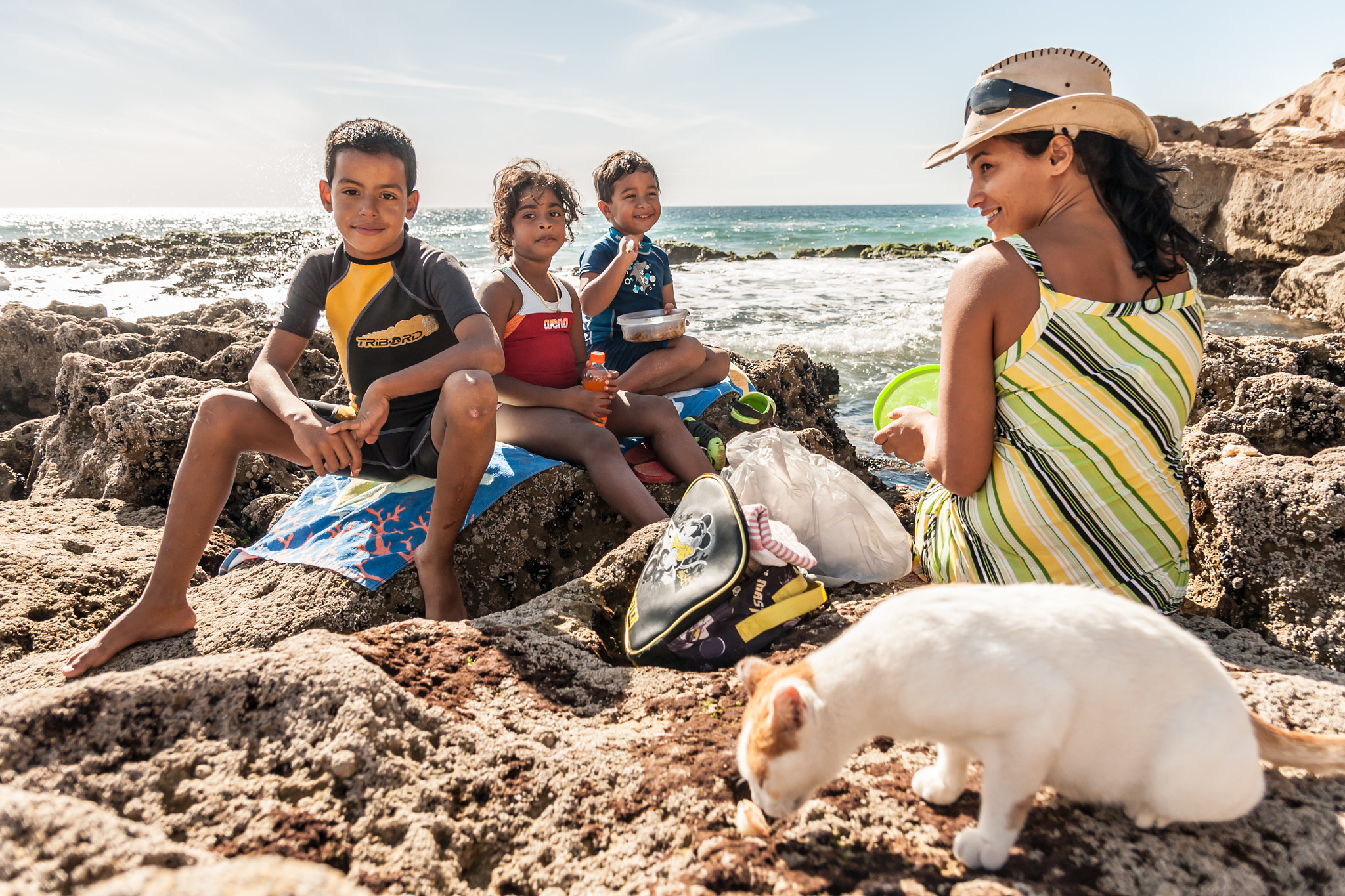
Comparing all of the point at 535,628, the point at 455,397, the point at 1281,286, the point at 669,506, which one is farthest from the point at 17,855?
the point at 1281,286

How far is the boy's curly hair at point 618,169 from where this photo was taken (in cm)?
509

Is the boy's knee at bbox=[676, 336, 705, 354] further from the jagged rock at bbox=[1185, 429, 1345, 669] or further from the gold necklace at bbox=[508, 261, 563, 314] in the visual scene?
the jagged rock at bbox=[1185, 429, 1345, 669]

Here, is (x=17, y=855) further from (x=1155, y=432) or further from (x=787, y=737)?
(x=1155, y=432)

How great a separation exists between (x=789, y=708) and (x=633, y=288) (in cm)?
416

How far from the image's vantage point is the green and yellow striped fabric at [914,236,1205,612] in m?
2.04

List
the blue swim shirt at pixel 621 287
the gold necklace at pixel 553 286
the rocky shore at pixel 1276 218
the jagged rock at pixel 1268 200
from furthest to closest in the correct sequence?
the jagged rock at pixel 1268 200
the rocky shore at pixel 1276 218
the blue swim shirt at pixel 621 287
the gold necklace at pixel 553 286

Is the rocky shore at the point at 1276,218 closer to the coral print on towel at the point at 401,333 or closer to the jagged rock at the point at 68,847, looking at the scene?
the coral print on towel at the point at 401,333

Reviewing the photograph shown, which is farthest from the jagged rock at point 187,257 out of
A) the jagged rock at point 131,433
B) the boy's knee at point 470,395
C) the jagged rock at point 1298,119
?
the jagged rock at point 1298,119

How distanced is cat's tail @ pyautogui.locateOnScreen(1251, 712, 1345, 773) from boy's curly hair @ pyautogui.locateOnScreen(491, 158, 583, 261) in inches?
161

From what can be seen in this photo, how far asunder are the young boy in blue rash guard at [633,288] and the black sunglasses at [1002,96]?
2.69m

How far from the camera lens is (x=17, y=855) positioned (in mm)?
984

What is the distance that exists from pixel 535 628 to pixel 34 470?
519 centimetres

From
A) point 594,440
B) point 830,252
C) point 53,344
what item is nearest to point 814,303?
point 53,344

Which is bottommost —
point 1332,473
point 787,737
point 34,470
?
point 34,470
